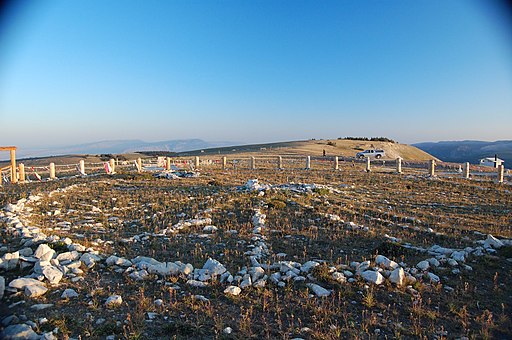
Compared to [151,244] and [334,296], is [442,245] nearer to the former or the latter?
[334,296]

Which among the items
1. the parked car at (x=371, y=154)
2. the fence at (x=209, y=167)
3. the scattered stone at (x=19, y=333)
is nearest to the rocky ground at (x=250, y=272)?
the scattered stone at (x=19, y=333)

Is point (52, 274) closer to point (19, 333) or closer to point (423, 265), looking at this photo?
point (19, 333)

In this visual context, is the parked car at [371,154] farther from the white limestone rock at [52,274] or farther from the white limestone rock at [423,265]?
the white limestone rock at [52,274]

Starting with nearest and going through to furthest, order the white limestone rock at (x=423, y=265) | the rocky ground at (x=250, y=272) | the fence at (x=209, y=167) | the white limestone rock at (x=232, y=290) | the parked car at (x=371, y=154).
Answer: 1. the rocky ground at (x=250, y=272)
2. the white limestone rock at (x=232, y=290)
3. the white limestone rock at (x=423, y=265)
4. the fence at (x=209, y=167)
5. the parked car at (x=371, y=154)

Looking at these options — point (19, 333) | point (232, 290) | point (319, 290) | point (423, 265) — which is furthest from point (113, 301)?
point (423, 265)

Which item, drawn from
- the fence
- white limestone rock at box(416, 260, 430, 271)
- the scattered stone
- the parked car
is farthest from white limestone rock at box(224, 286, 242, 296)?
the parked car

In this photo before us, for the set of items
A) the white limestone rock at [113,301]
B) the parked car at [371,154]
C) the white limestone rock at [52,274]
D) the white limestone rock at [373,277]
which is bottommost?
the white limestone rock at [373,277]
